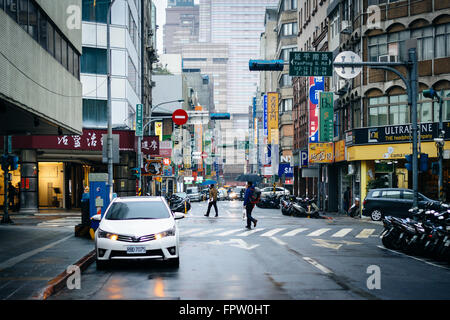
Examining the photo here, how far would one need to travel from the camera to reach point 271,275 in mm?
11273

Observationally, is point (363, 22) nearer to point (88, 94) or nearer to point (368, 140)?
point (368, 140)

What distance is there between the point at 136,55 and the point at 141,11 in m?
6.89

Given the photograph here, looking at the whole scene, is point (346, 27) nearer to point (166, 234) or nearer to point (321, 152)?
point (321, 152)

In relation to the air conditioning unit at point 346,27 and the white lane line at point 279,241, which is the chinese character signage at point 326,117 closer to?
the air conditioning unit at point 346,27

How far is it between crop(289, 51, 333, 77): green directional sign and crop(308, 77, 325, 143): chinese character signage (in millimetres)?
23794

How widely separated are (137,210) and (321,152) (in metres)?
32.1

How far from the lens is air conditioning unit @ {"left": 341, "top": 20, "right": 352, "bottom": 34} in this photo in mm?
39103

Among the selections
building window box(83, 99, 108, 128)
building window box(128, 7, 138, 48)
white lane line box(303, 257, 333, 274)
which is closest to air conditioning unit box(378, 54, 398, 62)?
building window box(83, 99, 108, 128)

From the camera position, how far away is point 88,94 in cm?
4025

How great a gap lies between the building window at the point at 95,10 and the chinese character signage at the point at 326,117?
1694 cm

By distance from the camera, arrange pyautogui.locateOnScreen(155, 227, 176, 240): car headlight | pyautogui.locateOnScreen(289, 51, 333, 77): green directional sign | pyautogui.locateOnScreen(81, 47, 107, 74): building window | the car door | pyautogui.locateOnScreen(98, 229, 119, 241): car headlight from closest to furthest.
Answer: pyautogui.locateOnScreen(98, 229, 119, 241): car headlight
pyautogui.locateOnScreen(155, 227, 176, 240): car headlight
pyautogui.locateOnScreen(289, 51, 333, 77): green directional sign
the car door
pyautogui.locateOnScreen(81, 47, 107, 74): building window

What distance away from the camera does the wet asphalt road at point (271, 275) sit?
933cm

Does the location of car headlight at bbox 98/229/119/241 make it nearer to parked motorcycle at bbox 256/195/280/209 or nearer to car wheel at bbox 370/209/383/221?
car wheel at bbox 370/209/383/221
